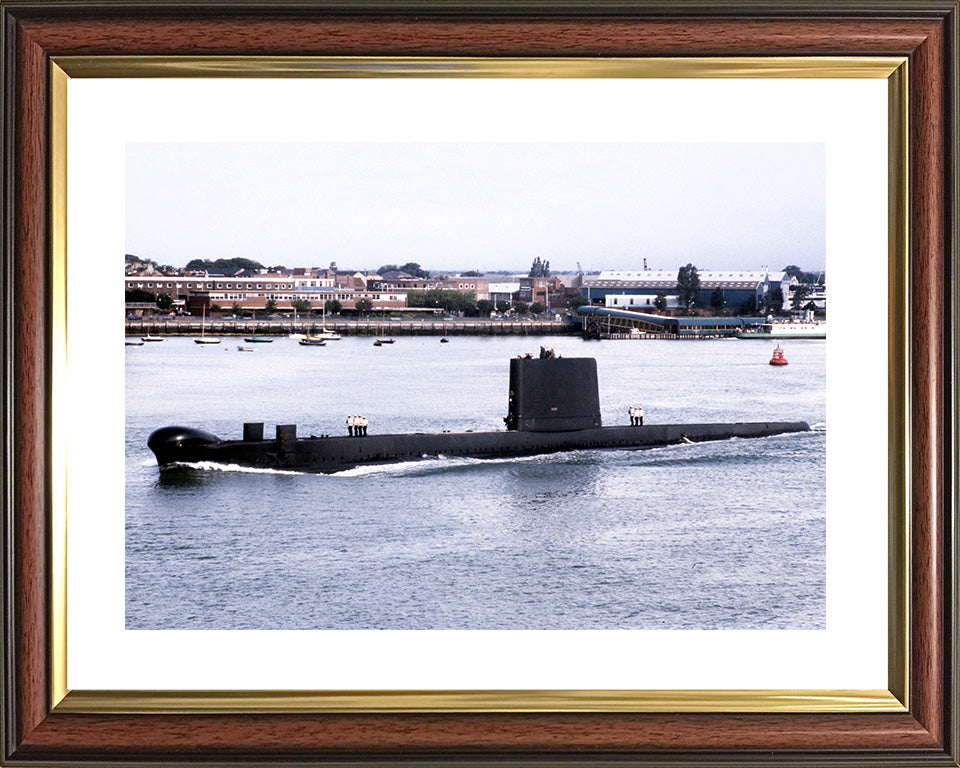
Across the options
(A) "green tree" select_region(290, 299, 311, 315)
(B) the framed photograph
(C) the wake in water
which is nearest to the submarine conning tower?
(C) the wake in water

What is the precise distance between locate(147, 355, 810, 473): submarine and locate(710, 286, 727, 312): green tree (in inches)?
92.4

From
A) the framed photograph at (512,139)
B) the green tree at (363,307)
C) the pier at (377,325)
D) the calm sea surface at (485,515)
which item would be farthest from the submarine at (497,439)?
the framed photograph at (512,139)

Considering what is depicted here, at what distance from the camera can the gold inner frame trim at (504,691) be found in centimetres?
101

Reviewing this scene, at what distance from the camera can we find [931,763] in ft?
3.41

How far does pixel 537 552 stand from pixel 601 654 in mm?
8063

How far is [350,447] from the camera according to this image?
8.52 metres

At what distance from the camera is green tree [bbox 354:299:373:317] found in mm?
6206

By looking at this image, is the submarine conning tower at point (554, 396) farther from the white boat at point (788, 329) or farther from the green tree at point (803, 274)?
the green tree at point (803, 274)

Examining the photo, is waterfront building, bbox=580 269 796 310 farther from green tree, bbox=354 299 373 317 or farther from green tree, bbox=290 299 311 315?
green tree, bbox=354 299 373 317

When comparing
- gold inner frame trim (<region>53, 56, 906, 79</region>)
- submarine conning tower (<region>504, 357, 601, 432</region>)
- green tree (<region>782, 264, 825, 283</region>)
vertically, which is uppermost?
green tree (<region>782, 264, 825, 283</region>)

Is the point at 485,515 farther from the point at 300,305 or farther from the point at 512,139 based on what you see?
the point at 512,139

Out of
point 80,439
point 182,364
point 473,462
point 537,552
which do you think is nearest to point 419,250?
point 473,462

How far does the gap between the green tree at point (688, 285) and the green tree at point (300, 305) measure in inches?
83.7

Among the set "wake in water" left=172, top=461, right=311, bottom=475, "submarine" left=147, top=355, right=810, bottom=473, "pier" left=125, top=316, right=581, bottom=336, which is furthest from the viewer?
"wake in water" left=172, top=461, right=311, bottom=475
